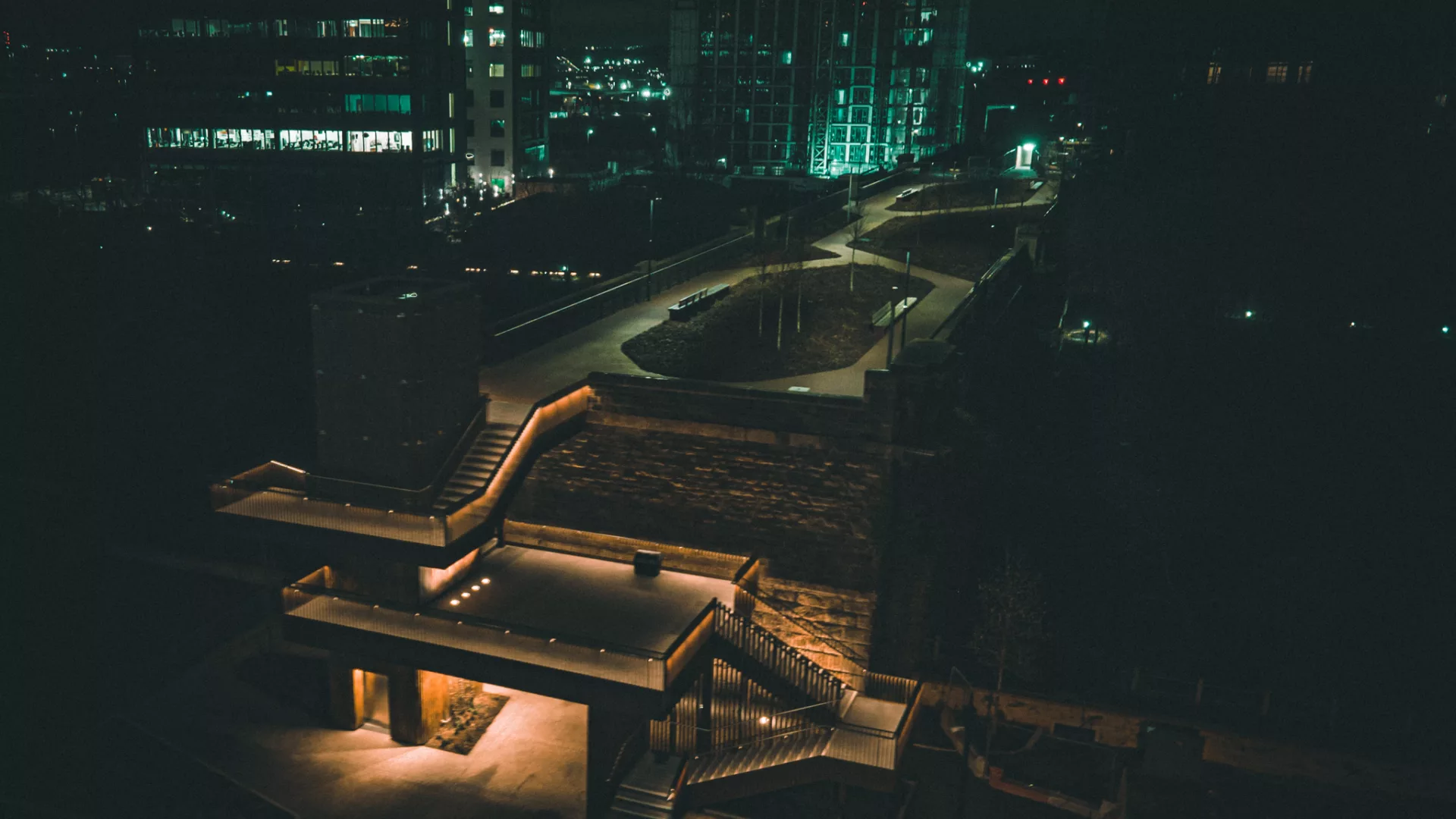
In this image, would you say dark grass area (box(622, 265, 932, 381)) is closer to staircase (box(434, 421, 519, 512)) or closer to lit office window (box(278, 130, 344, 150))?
staircase (box(434, 421, 519, 512))

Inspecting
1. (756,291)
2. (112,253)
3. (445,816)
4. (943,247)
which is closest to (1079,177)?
(943,247)

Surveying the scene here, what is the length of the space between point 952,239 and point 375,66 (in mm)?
42079

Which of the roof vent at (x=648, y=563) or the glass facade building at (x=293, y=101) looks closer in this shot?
the roof vent at (x=648, y=563)

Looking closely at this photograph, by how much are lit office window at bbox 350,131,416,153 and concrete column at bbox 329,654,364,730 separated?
51.4 m

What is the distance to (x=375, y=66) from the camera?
192ft

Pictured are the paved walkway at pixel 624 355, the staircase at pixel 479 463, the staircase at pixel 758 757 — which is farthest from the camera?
the paved walkway at pixel 624 355

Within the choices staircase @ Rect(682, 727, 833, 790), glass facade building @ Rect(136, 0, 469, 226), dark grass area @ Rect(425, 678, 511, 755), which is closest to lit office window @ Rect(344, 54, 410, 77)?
glass facade building @ Rect(136, 0, 469, 226)

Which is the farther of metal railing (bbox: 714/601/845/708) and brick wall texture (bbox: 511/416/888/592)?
brick wall texture (bbox: 511/416/888/592)

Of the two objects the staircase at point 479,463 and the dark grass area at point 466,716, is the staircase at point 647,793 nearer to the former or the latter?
the dark grass area at point 466,716

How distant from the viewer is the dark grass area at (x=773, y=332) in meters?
19.7

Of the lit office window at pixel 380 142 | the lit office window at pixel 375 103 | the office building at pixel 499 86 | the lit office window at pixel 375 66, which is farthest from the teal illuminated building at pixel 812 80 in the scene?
the lit office window at pixel 375 66

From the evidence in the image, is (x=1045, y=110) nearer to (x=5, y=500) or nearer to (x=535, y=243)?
(x=535, y=243)

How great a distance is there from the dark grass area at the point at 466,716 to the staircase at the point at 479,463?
270 centimetres

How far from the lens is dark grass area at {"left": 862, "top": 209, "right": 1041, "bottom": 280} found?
29.8m
